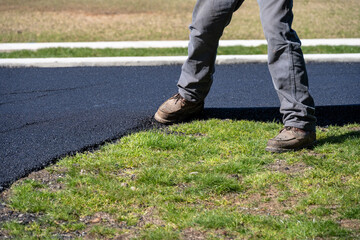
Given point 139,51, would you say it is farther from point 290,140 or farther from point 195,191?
point 195,191

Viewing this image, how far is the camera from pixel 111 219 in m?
2.74

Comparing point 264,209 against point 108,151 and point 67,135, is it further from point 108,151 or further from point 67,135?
point 67,135

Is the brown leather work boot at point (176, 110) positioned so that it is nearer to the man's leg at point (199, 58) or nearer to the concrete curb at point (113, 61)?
the man's leg at point (199, 58)

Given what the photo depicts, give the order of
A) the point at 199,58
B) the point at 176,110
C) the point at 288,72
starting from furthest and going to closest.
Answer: the point at 176,110 → the point at 199,58 → the point at 288,72

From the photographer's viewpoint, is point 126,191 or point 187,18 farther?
point 187,18

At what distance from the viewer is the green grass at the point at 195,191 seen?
261cm

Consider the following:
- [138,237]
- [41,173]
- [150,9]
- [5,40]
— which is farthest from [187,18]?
[138,237]

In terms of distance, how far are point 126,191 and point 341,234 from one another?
1198 mm

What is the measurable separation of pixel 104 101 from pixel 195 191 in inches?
96.6

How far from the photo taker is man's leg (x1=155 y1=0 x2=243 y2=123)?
12.8 ft

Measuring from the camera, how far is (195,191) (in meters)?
3.05

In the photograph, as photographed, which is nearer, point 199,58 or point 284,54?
point 284,54

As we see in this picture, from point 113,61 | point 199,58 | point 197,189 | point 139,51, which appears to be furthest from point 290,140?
point 139,51

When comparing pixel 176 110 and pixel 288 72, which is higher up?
pixel 288 72
